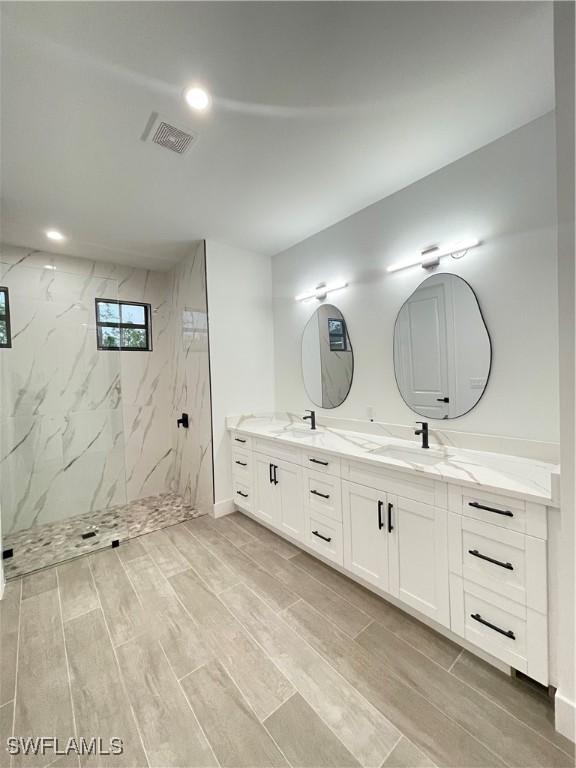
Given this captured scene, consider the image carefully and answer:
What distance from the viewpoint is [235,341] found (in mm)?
3096

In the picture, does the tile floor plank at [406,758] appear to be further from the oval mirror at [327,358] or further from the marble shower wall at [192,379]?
the marble shower wall at [192,379]

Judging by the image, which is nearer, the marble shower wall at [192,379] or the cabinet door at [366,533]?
the cabinet door at [366,533]

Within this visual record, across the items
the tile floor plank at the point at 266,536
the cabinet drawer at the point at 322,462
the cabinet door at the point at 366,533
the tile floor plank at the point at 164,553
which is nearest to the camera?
the cabinet door at the point at 366,533

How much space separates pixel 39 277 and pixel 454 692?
176 inches

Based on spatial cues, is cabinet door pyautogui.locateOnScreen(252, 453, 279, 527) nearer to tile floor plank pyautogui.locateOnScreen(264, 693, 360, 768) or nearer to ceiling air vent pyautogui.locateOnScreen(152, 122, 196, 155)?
tile floor plank pyautogui.locateOnScreen(264, 693, 360, 768)

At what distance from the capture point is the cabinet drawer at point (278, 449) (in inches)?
89.4

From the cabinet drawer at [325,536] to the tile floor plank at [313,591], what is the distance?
7.4 inches

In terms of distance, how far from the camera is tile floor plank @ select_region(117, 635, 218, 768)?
109cm

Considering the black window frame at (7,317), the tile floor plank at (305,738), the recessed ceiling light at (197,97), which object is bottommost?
the tile floor plank at (305,738)

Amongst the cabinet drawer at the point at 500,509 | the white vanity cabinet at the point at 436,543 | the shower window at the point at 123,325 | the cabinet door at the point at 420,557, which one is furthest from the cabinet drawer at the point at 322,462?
the shower window at the point at 123,325

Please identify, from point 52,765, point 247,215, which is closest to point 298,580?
point 52,765

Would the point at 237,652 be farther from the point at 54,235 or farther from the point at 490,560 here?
the point at 54,235

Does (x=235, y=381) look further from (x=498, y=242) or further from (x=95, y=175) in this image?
(x=498, y=242)

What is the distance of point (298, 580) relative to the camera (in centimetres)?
202
